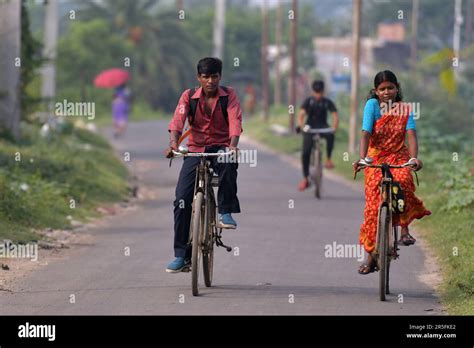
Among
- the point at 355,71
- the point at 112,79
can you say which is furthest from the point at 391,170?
the point at 112,79

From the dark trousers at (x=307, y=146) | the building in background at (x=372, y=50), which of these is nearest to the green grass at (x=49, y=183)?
the dark trousers at (x=307, y=146)

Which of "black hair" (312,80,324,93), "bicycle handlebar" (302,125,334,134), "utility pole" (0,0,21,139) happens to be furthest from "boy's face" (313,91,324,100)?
"utility pole" (0,0,21,139)

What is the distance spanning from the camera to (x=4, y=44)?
21.6 meters

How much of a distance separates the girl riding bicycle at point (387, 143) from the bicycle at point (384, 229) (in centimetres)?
20

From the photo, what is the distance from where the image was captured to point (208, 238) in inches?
428

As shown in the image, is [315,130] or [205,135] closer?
[205,135]

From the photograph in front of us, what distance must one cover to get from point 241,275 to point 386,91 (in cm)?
235

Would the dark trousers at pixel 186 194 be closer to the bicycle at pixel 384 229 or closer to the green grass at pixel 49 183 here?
the bicycle at pixel 384 229

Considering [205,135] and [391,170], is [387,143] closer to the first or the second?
[391,170]

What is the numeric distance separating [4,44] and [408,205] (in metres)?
12.3

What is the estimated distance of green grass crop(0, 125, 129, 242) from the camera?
1539cm

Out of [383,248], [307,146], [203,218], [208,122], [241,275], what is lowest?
[241,275]
